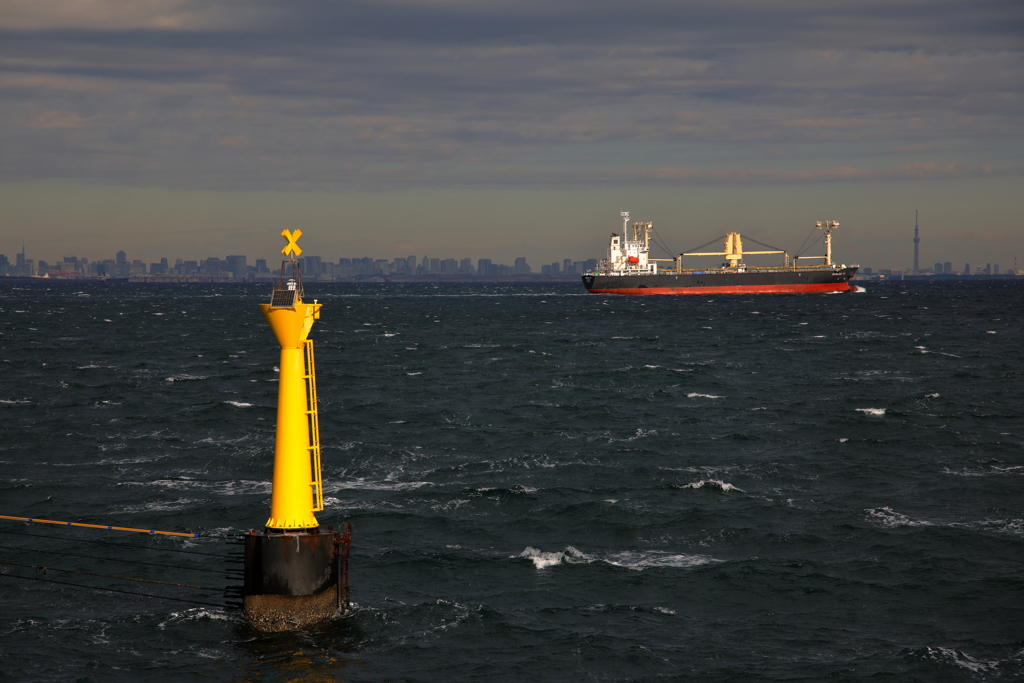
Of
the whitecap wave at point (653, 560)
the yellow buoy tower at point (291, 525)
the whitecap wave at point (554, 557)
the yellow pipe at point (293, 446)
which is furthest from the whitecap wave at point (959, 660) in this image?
the yellow pipe at point (293, 446)

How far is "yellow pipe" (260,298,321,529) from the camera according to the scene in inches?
682

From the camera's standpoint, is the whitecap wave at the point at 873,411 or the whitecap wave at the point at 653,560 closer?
the whitecap wave at the point at 653,560

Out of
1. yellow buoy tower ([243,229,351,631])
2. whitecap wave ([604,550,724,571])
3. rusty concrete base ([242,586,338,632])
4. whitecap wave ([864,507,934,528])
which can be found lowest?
whitecap wave ([604,550,724,571])

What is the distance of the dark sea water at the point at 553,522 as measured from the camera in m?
18.8

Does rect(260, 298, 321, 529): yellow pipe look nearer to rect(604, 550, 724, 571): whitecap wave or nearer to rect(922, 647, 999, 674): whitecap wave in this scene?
rect(604, 550, 724, 571): whitecap wave

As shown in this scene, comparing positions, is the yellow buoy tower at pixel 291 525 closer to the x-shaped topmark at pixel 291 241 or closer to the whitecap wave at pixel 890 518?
the x-shaped topmark at pixel 291 241

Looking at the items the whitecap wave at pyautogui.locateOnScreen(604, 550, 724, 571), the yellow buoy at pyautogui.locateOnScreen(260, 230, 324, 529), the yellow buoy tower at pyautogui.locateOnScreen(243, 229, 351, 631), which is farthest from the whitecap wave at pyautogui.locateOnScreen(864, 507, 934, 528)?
the yellow buoy at pyautogui.locateOnScreen(260, 230, 324, 529)

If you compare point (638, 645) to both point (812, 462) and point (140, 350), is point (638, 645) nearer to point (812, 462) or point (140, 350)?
point (812, 462)

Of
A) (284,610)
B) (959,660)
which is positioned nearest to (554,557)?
(284,610)

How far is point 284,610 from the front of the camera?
57.5ft

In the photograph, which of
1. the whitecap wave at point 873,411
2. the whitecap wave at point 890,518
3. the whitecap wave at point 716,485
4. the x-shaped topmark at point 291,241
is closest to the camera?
the x-shaped topmark at point 291,241

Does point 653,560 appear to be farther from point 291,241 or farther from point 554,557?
point 291,241

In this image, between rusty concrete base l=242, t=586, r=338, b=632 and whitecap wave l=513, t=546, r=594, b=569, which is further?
whitecap wave l=513, t=546, r=594, b=569

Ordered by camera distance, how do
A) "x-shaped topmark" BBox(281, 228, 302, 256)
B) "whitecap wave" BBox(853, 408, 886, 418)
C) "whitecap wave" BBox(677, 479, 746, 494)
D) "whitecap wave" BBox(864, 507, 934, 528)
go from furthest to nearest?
"whitecap wave" BBox(853, 408, 886, 418) → "whitecap wave" BBox(677, 479, 746, 494) → "whitecap wave" BBox(864, 507, 934, 528) → "x-shaped topmark" BBox(281, 228, 302, 256)
